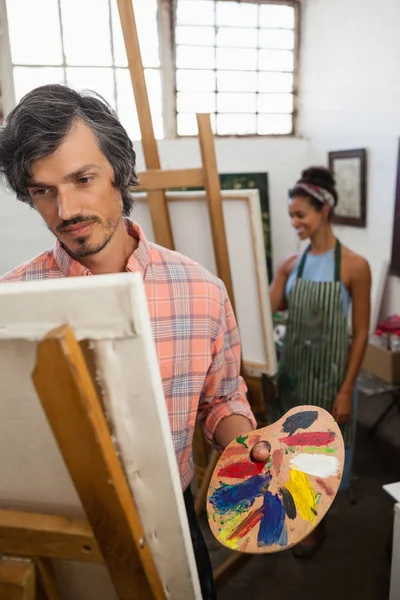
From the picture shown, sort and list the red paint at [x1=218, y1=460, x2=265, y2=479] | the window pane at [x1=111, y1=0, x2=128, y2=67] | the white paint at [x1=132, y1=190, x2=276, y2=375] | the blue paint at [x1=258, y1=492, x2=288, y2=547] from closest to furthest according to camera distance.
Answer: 1. the blue paint at [x1=258, y1=492, x2=288, y2=547]
2. the red paint at [x1=218, y1=460, x2=265, y2=479]
3. the white paint at [x1=132, y1=190, x2=276, y2=375]
4. the window pane at [x1=111, y1=0, x2=128, y2=67]

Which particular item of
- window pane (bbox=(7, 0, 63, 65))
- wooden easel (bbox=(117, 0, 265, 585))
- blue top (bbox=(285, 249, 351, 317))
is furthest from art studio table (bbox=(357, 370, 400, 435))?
window pane (bbox=(7, 0, 63, 65))

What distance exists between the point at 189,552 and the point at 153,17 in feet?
12.0

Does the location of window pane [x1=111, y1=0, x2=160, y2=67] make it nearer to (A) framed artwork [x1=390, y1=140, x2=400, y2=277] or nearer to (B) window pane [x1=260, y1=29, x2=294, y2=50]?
(B) window pane [x1=260, y1=29, x2=294, y2=50]

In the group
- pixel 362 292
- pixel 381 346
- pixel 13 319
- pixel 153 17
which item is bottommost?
pixel 381 346

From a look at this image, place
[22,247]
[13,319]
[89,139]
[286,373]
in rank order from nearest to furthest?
[13,319] → [89,139] → [22,247] → [286,373]

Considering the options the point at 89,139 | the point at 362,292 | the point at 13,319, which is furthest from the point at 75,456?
the point at 362,292

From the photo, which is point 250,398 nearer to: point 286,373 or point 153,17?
point 286,373

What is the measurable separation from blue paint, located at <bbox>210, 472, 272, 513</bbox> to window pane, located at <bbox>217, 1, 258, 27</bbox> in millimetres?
3650

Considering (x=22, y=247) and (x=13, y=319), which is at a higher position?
(x=13, y=319)

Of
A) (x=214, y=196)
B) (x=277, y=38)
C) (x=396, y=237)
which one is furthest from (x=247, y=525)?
Answer: (x=277, y=38)

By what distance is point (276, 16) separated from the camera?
3.64 metres

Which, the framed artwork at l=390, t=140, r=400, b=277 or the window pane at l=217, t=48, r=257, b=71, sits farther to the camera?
the window pane at l=217, t=48, r=257, b=71

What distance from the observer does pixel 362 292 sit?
74.9 inches

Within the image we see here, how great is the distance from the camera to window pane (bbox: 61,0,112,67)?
10.4 feet
